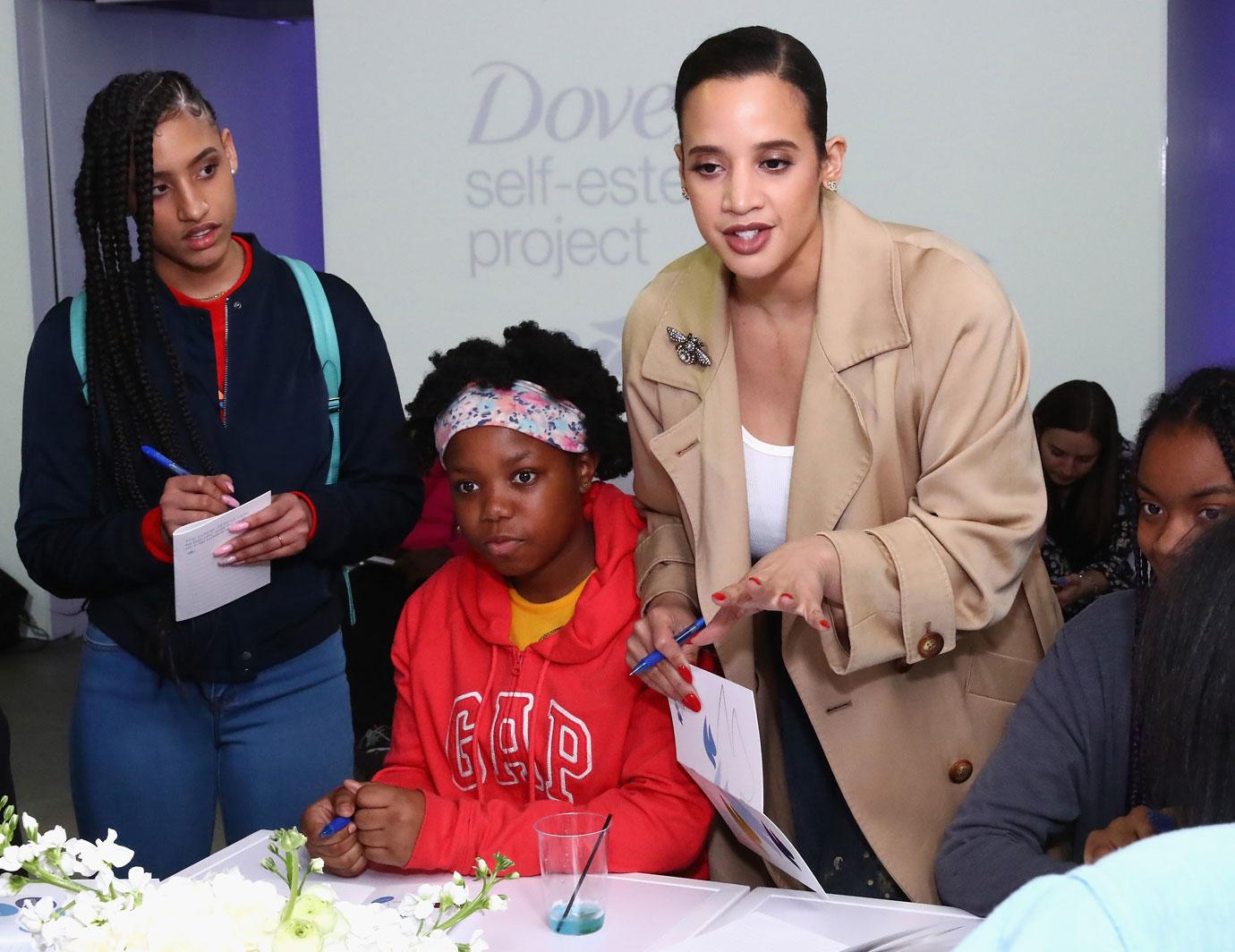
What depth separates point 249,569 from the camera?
2236mm

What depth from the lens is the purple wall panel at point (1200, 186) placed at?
474 centimetres

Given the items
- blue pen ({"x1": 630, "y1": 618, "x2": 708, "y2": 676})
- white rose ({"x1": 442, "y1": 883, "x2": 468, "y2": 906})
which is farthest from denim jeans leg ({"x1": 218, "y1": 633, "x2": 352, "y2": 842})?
white rose ({"x1": 442, "y1": 883, "x2": 468, "y2": 906})

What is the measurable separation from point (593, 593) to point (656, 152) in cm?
332

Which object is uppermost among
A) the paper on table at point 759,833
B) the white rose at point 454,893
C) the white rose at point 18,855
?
the white rose at point 18,855

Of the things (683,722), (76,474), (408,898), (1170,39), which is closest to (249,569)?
(76,474)

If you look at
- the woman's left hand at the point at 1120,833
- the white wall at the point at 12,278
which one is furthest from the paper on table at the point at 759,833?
the white wall at the point at 12,278

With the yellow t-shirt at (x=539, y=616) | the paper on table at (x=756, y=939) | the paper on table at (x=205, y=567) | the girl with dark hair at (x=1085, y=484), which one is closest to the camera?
the paper on table at (x=756, y=939)

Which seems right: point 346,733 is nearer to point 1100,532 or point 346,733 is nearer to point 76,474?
point 76,474

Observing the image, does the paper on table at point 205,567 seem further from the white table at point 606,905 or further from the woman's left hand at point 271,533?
the white table at point 606,905

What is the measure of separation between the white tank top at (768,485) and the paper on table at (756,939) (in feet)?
1.82

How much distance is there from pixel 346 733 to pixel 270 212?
5790mm

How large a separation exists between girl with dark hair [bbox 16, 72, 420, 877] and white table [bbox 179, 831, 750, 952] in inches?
12.8

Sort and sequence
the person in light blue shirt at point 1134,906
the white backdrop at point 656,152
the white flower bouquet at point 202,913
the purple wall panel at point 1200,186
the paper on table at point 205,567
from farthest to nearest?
the purple wall panel at point 1200,186 → the white backdrop at point 656,152 → the paper on table at point 205,567 → the white flower bouquet at point 202,913 → the person in light blue shirt at point 1134,906

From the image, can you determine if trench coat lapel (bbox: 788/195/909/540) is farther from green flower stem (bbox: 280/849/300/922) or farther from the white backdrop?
the white backdrop
